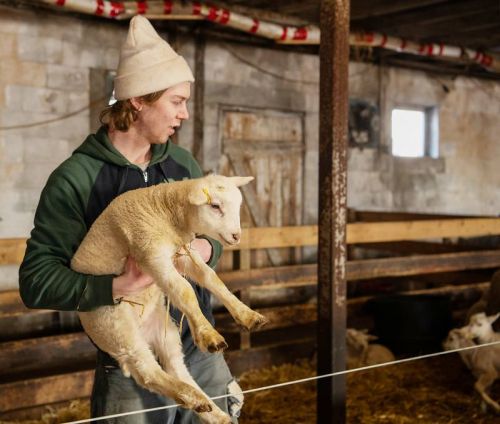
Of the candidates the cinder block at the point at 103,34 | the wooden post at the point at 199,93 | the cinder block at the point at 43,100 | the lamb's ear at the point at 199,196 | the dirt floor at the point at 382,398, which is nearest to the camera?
the lamb's ear at the point at 199,196

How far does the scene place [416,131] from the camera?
10.2 meters

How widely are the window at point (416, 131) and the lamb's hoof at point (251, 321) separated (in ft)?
28.7

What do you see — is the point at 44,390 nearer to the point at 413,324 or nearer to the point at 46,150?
→ the point at 46,150

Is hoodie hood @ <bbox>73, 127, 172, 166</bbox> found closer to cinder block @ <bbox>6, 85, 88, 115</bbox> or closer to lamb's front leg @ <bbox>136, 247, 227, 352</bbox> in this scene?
lamb's front leg @ <bbox>136, 247, 227, 352</bbox>

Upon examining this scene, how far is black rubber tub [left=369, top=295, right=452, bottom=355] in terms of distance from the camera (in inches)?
225

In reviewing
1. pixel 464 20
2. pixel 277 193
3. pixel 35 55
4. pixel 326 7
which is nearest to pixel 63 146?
pixel 35 55

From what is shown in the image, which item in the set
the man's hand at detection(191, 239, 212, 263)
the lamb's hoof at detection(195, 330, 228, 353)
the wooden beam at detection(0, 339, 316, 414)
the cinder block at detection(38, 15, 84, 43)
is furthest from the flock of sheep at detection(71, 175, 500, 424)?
the cinder block at detection(38, 15, 84, 43)

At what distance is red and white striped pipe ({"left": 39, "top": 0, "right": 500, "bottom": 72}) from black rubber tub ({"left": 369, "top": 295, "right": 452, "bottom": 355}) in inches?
127

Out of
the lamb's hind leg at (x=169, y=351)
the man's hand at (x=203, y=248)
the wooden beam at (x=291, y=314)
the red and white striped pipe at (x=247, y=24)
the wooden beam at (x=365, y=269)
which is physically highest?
the red and white striped pipe at (x=247, y=24)

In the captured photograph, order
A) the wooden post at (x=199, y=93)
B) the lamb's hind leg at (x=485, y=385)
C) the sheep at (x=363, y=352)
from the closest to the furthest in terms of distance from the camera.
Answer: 1. the lamb's hind leg at (x=485, y=385)
2. the sheep at (x=363, y=352)
3. the wooden post at (x=199, y=93)

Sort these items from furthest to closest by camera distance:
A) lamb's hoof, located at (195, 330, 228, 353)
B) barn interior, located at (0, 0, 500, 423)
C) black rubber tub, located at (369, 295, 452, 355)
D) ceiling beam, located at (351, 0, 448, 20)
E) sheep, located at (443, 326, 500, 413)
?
ceiling beam, located at (351, 0, 448, 20), black rubber tub, located at (369, 295, 452, 355), barn interior, located at (0, 0, 500, 423), sheep, located at (443, 326, 500, 413), lamb's hoof, located at (195, 330, 228, 353)

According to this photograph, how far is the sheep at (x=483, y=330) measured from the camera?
482 centimetres

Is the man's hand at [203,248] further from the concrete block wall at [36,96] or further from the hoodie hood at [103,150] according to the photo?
the concrete block wall at [36,96]

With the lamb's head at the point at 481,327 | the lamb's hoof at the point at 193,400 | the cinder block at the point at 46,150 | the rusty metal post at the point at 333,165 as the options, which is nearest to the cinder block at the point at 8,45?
the cinder block at the point at 46,150
